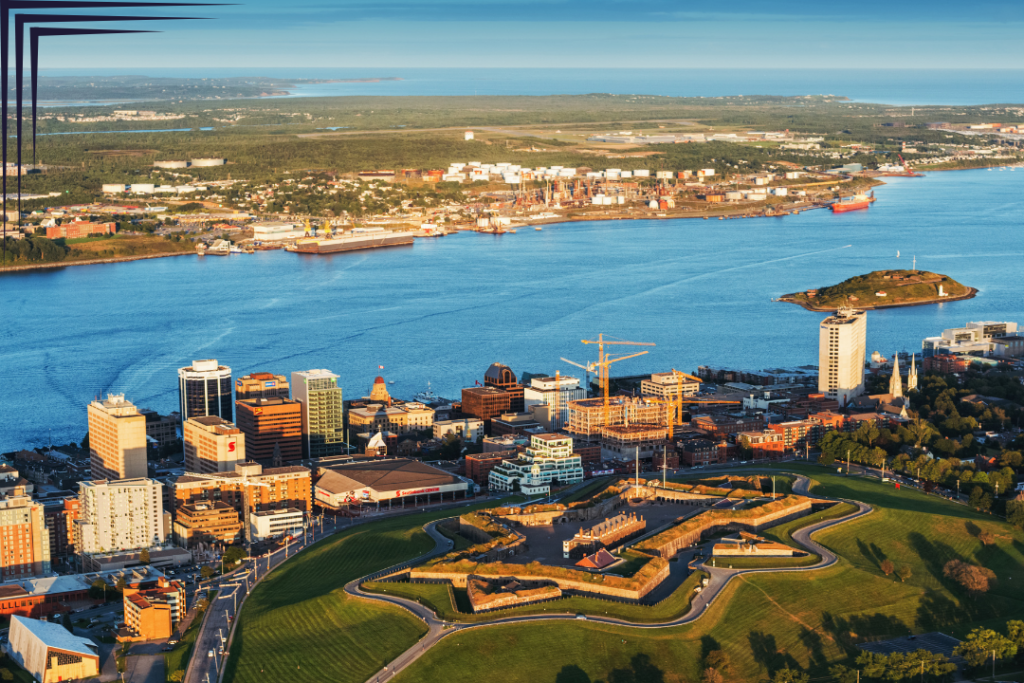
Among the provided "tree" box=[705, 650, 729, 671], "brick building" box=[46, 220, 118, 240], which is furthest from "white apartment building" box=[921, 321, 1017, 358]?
Answer: "brick building" box=[46, 220, 118, 240]

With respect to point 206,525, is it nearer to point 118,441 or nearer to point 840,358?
point 118,441

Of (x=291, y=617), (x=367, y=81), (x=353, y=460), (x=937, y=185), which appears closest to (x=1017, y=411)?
(x=353, y=460)

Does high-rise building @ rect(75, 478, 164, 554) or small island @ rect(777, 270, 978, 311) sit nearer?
high-rise building @ rect(75, 478, 164, 554)

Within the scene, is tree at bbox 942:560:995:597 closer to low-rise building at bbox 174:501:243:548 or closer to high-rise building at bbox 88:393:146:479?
low-rise building at bbox 174:501:243:548

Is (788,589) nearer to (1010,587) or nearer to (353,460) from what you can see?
(1010,587)

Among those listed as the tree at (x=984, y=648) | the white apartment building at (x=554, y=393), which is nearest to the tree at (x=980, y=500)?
the tree at (x=984, y=648)

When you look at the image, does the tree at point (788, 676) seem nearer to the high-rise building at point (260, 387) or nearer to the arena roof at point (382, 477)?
the arena roof at point (382, 477)
